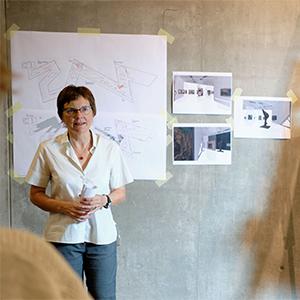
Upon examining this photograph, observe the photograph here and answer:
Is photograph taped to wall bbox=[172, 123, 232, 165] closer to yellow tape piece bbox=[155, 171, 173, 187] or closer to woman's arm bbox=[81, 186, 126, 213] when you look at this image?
yellow tape piece bbox=[155, 171, 173, 187]

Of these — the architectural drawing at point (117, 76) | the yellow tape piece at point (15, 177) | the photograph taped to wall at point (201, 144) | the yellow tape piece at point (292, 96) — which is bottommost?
the yellow tape piece at point (15, 177)

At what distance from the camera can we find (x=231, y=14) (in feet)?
8.71

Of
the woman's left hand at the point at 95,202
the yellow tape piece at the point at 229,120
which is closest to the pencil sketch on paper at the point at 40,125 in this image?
the woman's left hand at the point at 95,202

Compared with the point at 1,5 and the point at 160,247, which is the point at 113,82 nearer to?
the point at 1,5

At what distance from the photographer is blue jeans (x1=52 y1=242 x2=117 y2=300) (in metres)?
1.88

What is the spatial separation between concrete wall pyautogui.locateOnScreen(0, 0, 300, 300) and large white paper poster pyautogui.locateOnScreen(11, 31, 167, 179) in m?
0.10

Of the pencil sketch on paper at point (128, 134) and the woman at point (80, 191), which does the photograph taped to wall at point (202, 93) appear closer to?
the pencil sketch on paper at point (128, 134)

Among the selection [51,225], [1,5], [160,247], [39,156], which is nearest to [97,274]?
[51,225]

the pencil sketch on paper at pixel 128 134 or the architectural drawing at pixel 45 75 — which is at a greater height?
the architectural drawing at pixel 45 75

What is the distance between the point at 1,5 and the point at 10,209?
1262 mm

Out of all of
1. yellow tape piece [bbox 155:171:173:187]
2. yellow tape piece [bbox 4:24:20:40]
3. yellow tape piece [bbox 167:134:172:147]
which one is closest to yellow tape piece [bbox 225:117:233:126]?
yellow tape piece [bbox 167:134:172:147]

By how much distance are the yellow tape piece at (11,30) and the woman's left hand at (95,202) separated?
4.13ft

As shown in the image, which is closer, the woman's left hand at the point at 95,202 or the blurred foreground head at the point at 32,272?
the blurred foreground head at the point at 32,272

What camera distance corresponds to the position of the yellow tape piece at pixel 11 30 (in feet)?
8.17
